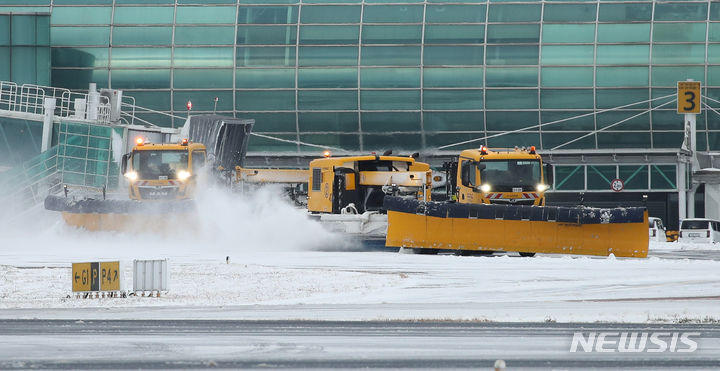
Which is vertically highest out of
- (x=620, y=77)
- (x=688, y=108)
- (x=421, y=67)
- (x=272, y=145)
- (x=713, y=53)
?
(x=713, y=53)

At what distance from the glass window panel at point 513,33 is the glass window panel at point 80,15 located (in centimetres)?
1655

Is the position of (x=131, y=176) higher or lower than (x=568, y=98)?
lower

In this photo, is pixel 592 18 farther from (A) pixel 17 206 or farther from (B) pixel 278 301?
(B) pixel 278 301

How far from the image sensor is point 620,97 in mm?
54750

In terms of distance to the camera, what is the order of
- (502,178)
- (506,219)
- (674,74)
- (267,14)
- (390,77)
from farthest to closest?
(267,14), (390,77), (674,74), (502,178), (506,219)

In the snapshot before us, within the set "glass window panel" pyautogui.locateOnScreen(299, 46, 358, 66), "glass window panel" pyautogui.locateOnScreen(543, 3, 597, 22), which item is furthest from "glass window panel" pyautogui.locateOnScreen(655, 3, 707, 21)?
"glass window panel" pyautogui.locateOnScreen(299, 46, 358, 66)

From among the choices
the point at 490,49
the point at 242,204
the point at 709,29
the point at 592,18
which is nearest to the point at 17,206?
the point at 242,204

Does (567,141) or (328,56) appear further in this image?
(328,56)

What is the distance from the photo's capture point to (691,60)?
54.7m

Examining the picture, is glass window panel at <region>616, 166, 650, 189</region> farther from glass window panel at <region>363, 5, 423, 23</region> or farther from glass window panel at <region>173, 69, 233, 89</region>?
glass window panel at <region>173, 69, 233, 89</region>

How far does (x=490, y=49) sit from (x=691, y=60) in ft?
27.3

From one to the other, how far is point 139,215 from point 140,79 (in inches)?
874

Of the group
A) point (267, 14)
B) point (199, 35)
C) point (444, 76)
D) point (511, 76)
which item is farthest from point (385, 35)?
point (199, 35)

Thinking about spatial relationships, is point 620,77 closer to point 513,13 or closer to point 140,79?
point 513,13
